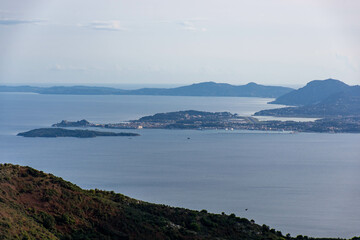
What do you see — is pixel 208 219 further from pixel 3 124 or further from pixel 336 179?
pixel 3 124

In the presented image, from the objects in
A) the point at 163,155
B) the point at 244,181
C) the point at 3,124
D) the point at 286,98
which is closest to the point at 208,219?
the point at 244,181

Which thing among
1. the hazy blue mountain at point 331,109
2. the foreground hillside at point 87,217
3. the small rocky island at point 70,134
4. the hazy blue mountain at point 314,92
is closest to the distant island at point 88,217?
the foreground hillside at point 87,217

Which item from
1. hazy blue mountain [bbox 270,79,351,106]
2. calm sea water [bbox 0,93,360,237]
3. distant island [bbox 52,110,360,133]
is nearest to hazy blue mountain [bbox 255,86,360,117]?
distant island [bbox 52,110,360,133]

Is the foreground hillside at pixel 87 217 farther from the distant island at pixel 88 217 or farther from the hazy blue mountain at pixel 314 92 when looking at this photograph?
the hazy blue mountain at pixel 314 92

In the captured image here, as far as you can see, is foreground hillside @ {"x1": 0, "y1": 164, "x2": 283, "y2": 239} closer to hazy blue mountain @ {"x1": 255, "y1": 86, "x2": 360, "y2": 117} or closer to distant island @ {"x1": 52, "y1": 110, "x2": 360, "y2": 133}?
distant island @ {"x1": 52, "y1": 110, "x2": 360, "y2": 133}

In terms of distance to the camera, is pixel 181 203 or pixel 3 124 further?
pixel 3 124

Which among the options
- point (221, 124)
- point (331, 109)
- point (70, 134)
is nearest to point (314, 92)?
point (331, 109)
